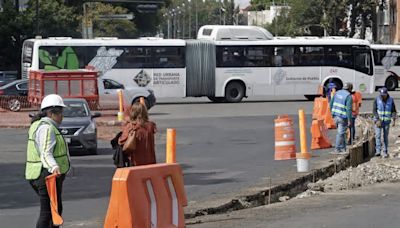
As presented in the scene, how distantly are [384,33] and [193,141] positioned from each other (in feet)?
201

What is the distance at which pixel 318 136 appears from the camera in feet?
73.5

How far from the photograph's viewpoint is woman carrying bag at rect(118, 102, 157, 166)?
9.95m

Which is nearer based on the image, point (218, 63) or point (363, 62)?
point (218, 63)

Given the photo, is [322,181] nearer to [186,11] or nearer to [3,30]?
[3,30]

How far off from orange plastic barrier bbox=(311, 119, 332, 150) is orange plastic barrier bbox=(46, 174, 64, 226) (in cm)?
1430

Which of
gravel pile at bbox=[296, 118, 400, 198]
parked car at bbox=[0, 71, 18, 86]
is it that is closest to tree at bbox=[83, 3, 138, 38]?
parked car at bbox=[0, 71, 18, 86]

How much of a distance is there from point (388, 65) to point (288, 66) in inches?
502

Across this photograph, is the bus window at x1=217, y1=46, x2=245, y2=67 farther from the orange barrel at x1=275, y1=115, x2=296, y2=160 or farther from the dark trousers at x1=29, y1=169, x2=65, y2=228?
the dark trousers at x1=29, y1=169, x2=65, y2=228

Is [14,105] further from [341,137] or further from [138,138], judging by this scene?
[138,138]

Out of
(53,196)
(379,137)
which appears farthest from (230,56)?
(53,196)

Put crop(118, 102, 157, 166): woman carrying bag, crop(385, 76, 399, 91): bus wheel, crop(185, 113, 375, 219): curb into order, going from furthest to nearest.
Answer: crop(385, 76, 399, 91): bus wheel, crop(185, 113, 375, 219): curb, crop(118, 102, 157, 166): woman carrying bag

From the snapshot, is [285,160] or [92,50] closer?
[285,160]

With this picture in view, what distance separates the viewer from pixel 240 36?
44.5 meters

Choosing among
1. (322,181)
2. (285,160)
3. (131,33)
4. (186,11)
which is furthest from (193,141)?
(186,11)
